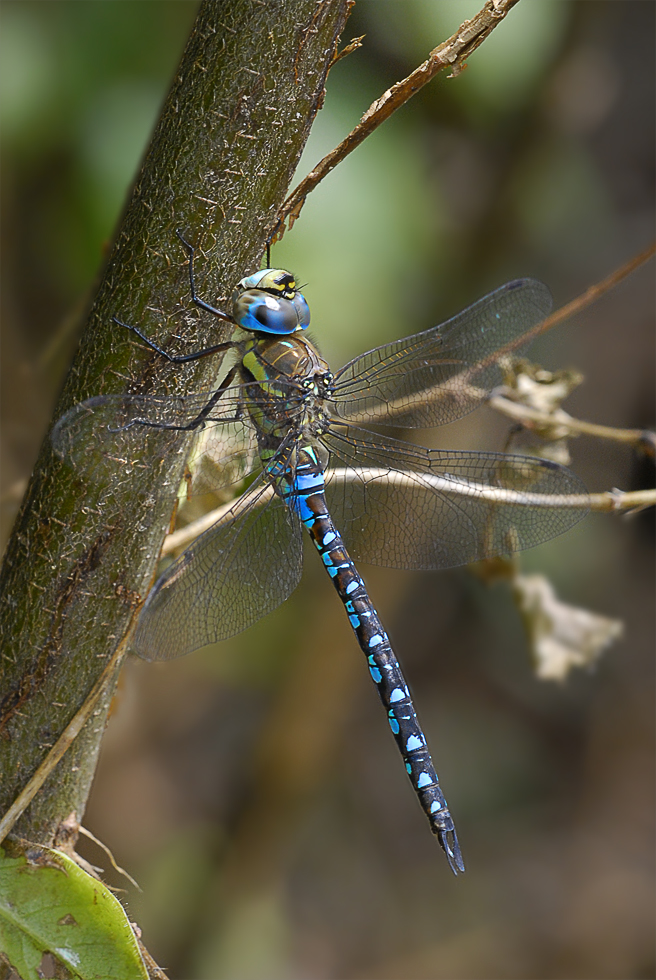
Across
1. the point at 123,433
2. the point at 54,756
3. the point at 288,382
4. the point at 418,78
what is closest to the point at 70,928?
the point at 54,756

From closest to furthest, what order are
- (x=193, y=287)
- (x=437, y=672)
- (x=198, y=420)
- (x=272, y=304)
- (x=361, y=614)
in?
(x=193, y=287), (x=198, y=420), (x=272, y=304), (x=361, y=614), (x=437, y=672)

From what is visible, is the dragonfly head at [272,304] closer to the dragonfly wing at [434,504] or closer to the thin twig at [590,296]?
the dragonfly wing at [434,504]

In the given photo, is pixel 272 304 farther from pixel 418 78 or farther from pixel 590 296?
pixel 590 296

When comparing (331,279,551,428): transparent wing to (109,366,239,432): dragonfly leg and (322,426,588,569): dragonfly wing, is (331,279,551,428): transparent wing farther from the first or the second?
(109,366,239,432): dragonfly leg

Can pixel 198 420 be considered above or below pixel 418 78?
below

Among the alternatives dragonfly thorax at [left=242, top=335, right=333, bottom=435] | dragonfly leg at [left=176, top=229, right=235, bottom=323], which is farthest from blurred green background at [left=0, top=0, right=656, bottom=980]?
dragonfly leg at [left=176, top=229, right=235, bottom=323]

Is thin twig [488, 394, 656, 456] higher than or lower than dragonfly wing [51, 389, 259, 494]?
higher
